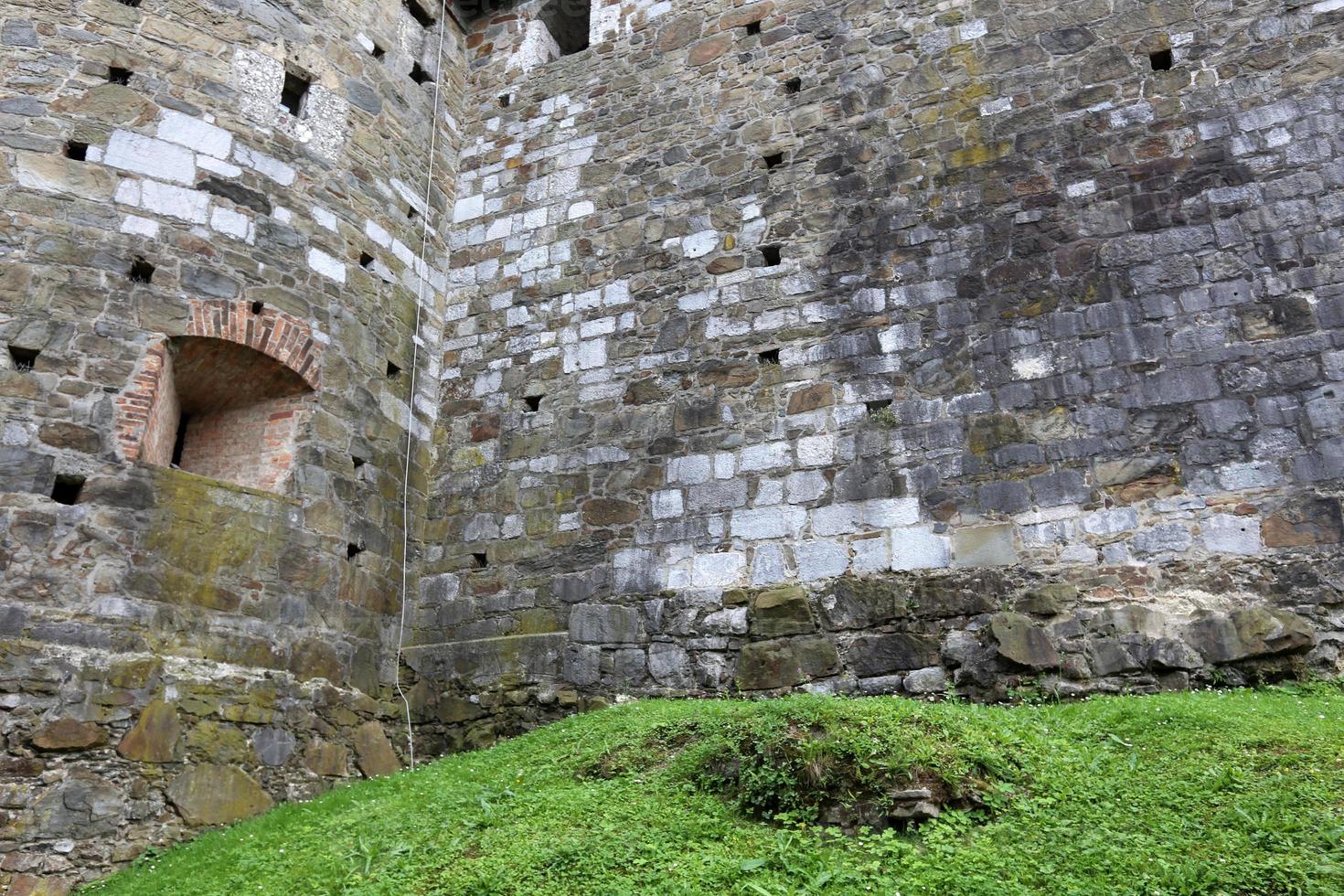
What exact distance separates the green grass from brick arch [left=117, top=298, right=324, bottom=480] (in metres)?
2.65

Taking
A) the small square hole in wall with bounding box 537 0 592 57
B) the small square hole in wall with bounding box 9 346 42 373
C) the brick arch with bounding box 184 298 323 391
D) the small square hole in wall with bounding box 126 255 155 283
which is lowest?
the small square hole in wall with bounding box 9 346 42 373

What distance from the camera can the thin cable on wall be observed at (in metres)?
7.90

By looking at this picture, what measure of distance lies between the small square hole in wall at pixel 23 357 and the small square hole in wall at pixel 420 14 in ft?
17.7

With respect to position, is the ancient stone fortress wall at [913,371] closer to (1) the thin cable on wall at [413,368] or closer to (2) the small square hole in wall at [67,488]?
(1) the thin cable on wall at [413,368]

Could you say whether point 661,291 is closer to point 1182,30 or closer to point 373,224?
point 373,224

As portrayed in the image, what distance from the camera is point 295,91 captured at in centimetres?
866

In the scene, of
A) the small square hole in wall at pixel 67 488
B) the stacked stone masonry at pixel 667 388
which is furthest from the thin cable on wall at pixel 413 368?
the small square hole in wall at pixel 67 488

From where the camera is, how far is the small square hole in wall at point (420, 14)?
33.6 feet

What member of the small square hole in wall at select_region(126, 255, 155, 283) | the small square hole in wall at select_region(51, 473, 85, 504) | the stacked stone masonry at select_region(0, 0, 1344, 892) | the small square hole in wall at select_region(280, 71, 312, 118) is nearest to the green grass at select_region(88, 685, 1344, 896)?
the stacked stone masonry at select_region(0, 0, 1344, 892)

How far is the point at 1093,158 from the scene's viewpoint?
772 centimetres

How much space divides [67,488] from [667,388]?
4.32 metres

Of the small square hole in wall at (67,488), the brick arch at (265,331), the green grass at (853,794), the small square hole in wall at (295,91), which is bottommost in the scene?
the green grass at (853,794)

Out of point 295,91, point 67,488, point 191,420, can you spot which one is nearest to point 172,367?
point 191,420

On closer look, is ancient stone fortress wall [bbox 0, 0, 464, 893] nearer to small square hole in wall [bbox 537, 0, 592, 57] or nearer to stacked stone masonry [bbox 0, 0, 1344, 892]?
stacked stone masonry [bbox 0, 0, 1344, 892]
